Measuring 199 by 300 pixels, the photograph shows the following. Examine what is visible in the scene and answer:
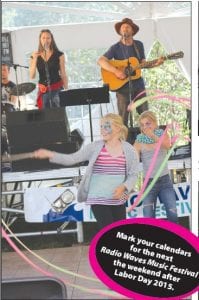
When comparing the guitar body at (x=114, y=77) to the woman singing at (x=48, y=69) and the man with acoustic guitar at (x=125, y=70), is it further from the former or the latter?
the woman singing at (x=48, y=69)

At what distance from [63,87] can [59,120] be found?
0.60 feet

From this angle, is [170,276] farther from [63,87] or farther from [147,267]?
[63,87]

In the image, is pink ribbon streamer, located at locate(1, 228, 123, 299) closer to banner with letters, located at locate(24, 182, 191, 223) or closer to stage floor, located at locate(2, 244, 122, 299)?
stage floor, located at locate(2, 244, 122, 299)

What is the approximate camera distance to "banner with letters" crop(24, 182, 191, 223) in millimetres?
2396

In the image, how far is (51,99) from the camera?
236cm

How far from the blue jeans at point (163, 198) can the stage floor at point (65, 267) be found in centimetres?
41

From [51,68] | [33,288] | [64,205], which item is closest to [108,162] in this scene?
[64,205]

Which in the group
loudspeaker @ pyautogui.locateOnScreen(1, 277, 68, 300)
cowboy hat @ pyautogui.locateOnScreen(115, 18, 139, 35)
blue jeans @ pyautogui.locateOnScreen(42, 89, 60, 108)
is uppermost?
cowboy hat @ pyautogui.locateOnScreen(115, 18, 139, 35)

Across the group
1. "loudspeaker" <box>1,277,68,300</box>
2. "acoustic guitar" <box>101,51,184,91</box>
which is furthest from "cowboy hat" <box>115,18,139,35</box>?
"loudspeaker" <box>1,277,68,300</box>

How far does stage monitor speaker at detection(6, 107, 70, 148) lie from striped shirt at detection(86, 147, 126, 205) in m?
0.23

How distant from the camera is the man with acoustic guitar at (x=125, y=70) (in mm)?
2330

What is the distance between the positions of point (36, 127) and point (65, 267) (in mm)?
799

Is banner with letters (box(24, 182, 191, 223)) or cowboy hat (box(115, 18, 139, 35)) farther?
banner with letters (box(24, 182, 191, 223))

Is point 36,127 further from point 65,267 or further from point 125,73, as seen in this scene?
point 65,267
